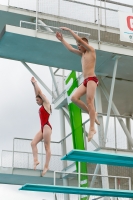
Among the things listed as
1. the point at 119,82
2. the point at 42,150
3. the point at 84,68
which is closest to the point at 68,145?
the point at 42,150

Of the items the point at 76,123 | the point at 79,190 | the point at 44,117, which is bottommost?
the point at 79,190

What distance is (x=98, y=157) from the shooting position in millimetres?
13641

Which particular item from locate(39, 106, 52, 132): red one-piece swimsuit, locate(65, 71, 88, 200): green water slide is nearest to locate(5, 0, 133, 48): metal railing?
locate(65, 71, 88, 200): green water slide

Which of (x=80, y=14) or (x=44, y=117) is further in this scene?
(x=80, y=14)

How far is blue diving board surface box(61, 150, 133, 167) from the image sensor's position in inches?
512

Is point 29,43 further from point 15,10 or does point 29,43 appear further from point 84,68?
point 84,68

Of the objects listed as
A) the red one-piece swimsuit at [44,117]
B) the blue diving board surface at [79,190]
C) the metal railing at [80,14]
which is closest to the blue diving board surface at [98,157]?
the blue diving board surface at [79,190]

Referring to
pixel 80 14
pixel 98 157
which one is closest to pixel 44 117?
pixel 98 157

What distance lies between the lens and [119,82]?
Answer: 1070 inches

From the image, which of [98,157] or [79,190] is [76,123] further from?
[98,157]

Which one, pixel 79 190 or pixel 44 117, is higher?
pixel 44 117

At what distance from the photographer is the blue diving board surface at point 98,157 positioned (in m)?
13.0

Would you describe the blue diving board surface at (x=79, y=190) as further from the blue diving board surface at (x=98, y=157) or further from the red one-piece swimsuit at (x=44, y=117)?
the red one-piece swimsuit at (x=44, y=117)

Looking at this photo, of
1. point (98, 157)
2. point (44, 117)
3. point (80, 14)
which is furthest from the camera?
point (80, 14)
